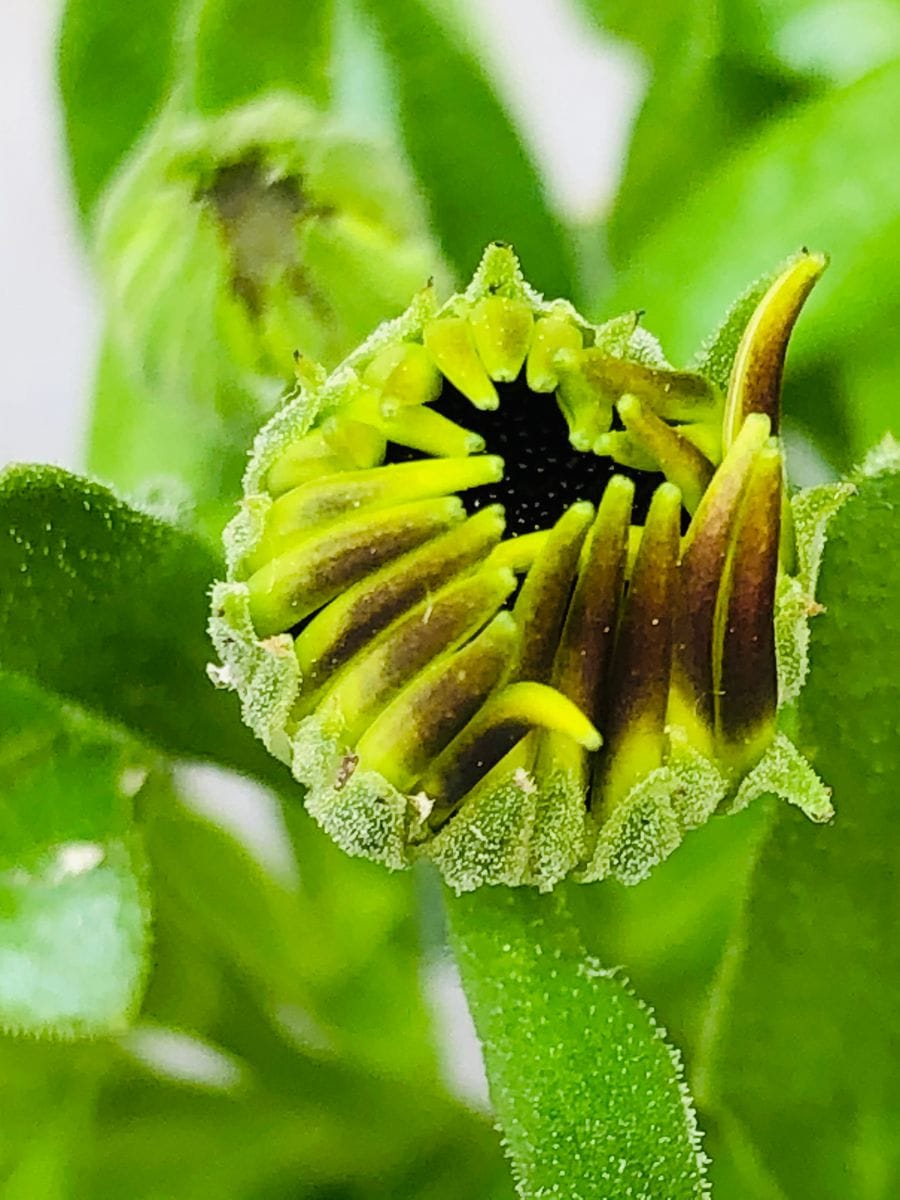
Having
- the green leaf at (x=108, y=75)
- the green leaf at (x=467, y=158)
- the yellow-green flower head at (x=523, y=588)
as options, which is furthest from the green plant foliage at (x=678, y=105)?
the yellow-green flower head at (x=523, y=588)

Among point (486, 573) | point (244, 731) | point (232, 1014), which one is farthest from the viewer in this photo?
point (232, 1014)

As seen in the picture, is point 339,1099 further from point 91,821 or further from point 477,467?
point 477,467

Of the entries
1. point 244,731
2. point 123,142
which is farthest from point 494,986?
point 123,142

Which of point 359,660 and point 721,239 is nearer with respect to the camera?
point 359,660

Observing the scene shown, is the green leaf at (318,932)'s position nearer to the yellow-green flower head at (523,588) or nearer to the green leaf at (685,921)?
the green leaf at (685,921)

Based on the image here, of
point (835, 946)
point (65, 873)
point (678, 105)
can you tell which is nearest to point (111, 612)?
point (65, 873)

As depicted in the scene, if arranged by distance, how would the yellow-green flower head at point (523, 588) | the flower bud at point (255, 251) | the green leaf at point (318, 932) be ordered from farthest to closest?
the green leaf at point (318, 932), the flower bud at point (255, 251), the yellow-green flower head at point (523, 588)

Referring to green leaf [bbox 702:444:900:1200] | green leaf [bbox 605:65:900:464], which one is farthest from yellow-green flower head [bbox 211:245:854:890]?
green leaf [bbox 605:65:900:464]
